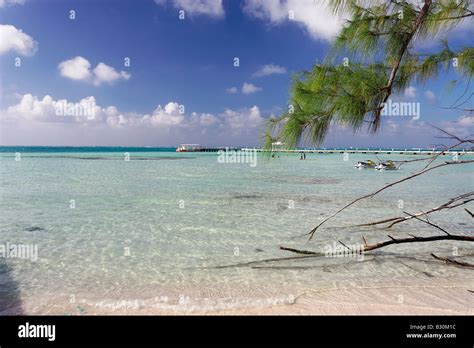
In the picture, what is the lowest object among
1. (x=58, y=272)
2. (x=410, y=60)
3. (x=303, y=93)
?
(x=58, y=272)

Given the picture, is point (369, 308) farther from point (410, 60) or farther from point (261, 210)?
point (261, 210)

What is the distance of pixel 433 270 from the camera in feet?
12.6

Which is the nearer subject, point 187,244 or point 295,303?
point 295,303

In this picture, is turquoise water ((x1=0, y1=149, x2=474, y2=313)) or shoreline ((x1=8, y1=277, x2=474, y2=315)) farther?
turquoise water ((x1=0, y1=149, x2=474, y2=313))

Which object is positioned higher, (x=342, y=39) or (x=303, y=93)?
(x=342, y=39)

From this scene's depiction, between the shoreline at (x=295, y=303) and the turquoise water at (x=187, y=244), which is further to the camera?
the turquoise water at (x=187, y=244)
